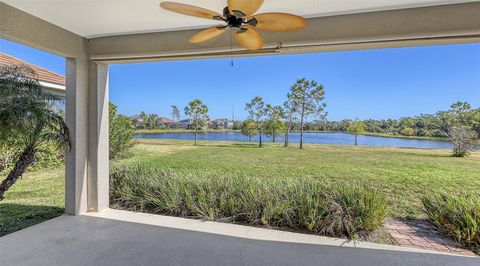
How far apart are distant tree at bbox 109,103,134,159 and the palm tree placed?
1.59 m

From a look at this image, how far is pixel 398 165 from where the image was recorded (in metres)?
3.80

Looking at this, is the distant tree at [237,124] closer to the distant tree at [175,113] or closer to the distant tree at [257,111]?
the distant tree at [257,111]

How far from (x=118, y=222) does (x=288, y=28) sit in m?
3.11

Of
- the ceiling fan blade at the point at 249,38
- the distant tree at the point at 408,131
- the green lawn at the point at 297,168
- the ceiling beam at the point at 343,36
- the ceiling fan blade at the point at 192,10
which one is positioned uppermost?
the ceiling beam at the point at 343,36

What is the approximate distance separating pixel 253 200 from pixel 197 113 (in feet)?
6.43

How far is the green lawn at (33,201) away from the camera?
3.32 m

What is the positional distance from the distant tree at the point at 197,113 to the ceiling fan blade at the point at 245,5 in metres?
2.99

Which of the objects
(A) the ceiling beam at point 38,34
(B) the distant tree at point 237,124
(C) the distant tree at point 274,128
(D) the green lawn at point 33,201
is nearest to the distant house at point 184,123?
(B) the distant tree at point 237,124

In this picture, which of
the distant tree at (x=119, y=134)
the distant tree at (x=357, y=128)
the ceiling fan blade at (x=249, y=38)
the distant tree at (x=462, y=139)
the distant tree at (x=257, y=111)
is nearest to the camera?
the ceiling fan blade at (x=249, y=38)

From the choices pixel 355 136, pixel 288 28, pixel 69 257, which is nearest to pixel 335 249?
pixel 355 136

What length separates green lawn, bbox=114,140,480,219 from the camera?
3490 mm

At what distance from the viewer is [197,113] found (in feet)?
15.0

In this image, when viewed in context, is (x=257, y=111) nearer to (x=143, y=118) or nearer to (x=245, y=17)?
(x=143, y=118)

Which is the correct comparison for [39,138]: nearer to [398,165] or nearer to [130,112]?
[130,112]
